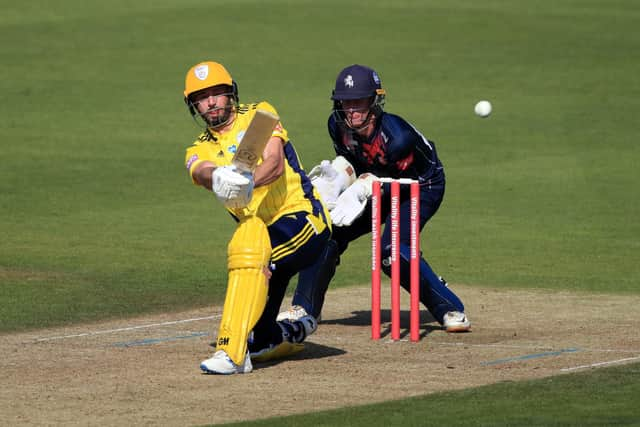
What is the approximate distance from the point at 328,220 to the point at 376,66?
19468 mm

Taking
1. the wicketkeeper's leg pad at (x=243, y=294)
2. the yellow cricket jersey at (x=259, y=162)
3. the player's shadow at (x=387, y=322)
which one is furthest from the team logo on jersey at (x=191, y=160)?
the player's shadow at (x=387, y=322)

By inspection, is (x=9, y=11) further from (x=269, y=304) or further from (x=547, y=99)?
(x=269, y=304)

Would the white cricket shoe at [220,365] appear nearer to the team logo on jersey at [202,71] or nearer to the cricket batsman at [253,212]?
the cricket batsman at [253,212]

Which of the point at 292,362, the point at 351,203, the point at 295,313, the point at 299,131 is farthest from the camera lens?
the point at 299,131

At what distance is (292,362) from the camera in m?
8.98

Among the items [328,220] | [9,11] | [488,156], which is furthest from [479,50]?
[328,220]

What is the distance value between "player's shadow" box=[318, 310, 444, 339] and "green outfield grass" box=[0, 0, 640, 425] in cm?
140

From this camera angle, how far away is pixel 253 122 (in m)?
8.34

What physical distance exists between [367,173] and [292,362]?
Result: 5.75 feet

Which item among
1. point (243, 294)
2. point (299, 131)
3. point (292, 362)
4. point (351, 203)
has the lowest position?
point (292, 362)

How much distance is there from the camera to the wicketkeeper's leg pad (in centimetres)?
840

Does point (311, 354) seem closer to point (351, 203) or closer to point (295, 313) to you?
point (295, 313)

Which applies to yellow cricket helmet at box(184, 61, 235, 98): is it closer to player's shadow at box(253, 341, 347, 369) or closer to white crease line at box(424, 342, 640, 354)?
player's shadow at box(253, 341, 347, 369)

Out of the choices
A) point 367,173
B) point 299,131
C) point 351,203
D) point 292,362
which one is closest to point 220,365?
point 292,362
